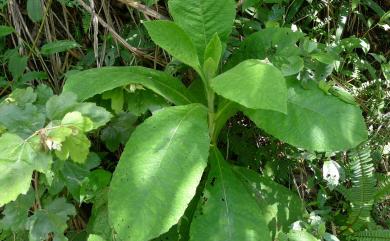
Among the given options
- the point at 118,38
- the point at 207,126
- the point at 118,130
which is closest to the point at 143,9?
the point at 118,38

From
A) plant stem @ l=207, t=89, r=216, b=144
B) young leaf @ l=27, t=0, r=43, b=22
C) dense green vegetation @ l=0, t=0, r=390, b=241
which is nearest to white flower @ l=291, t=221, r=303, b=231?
dense green vegetation @ l=0, t=0, r=390, b=241

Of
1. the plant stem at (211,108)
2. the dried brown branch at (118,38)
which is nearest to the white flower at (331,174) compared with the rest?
the plant stem at (211,108)

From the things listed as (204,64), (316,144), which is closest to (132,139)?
(204,64)

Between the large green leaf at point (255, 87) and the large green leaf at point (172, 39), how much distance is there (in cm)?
25

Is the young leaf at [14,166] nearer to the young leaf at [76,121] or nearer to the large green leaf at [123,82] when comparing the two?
the young leaf at [76,121]

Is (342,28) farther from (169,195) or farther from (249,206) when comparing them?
(169,195)

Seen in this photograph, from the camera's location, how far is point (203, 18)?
5.53 ft

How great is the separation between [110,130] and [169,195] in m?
0.49

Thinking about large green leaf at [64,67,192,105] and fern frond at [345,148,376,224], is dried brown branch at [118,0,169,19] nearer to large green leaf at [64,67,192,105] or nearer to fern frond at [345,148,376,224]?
large green leaf at [64,67,192,105]

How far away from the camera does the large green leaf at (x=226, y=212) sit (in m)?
1.46

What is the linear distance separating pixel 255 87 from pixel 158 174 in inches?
14.0

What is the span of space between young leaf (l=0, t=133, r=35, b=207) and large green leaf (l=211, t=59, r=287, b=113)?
54cm

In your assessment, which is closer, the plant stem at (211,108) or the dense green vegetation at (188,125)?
the dense green vegetation at (188,125)

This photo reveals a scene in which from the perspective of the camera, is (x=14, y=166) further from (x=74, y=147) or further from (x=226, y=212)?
(x=226, y=212)
